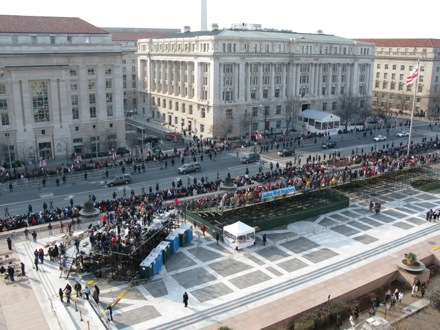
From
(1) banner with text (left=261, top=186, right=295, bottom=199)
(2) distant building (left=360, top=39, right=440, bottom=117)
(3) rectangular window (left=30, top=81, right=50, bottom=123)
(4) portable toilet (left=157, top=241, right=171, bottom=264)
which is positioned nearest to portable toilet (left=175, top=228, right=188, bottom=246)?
(4) portable toilet (left=157, top=241, right=171, bottom=264)

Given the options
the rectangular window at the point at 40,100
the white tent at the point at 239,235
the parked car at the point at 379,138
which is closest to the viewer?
the white tent at the point at 239,235

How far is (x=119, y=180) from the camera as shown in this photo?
52438 millimetres

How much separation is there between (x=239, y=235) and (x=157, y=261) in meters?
7.12

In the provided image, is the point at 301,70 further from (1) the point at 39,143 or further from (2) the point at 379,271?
(2) the point at 379,271

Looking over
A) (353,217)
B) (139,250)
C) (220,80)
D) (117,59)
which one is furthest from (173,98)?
(139,250)

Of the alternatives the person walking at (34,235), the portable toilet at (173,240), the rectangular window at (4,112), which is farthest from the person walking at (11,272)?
the rectangular window at (4,112)

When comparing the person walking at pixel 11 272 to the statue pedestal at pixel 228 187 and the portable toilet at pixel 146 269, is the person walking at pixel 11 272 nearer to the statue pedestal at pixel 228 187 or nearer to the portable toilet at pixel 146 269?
the portable toilet at pixel 146 269

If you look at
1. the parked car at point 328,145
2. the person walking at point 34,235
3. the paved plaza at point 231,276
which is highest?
the parked car at point 328,145

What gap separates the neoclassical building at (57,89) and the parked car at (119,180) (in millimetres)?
14629

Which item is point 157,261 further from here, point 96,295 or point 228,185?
point 228,185

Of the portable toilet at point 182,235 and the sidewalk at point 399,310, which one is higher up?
the portable toilet at point 182,235

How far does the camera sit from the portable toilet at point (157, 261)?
30959 millimetres

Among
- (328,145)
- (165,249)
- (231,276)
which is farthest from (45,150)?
(328,145)

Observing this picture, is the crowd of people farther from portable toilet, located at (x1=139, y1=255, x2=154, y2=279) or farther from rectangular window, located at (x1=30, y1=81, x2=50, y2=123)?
rectangular window, located at (x1=30, y1=81, x2=50, y2=123)
